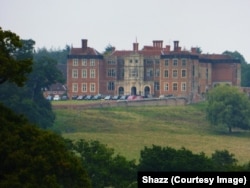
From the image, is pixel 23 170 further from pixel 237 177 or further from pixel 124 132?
pixel 124 132

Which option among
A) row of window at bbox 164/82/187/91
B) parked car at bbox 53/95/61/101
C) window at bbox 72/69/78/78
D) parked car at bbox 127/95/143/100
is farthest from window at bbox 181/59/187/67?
parked car at bbox 53/95/61/101

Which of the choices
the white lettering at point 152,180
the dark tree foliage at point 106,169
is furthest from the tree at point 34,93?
the white lettering at point 152,180

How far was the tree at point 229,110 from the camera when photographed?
116m

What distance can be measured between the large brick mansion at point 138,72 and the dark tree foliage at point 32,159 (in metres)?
94.5

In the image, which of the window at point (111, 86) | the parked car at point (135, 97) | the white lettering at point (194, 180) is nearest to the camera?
the white lettering at point (194, 180)

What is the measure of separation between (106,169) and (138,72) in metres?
82.6

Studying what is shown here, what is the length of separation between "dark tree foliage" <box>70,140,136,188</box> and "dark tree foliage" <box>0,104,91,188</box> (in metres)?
14.0

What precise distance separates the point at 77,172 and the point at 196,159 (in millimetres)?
19967

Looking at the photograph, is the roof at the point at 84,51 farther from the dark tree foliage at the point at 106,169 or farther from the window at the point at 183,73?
the dark tree foliage at the point at 106,169

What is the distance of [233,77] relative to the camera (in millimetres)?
144625

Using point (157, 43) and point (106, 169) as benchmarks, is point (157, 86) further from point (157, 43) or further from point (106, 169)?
point (106, 169)

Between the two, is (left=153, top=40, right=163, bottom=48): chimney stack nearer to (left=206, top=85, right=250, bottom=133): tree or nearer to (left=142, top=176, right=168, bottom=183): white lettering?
(left=206, top=85, right=250, bottom=133): tree

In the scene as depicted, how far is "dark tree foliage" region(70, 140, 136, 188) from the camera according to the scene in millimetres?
56594

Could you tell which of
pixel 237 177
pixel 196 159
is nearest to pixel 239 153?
pixel 196 159
